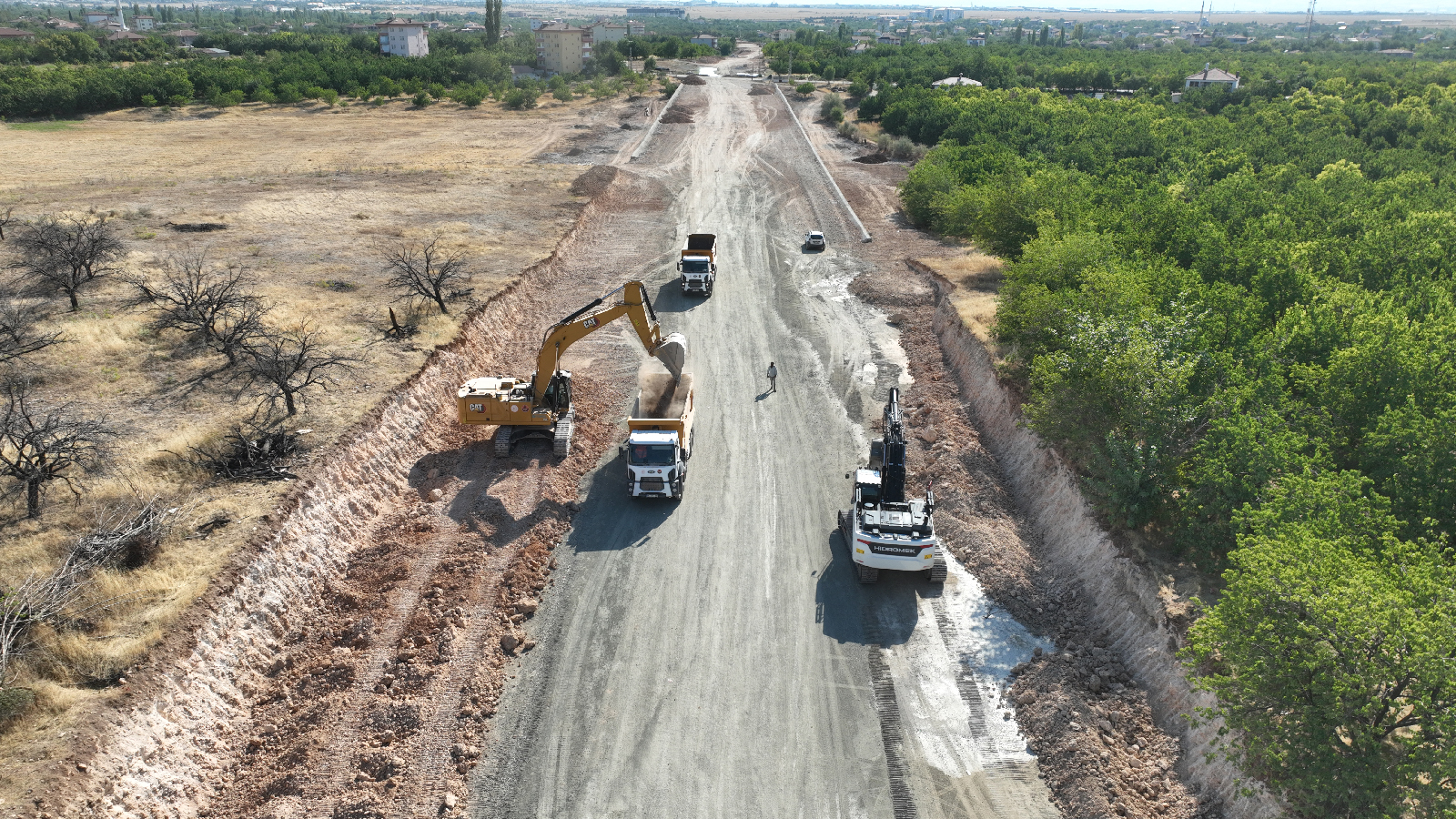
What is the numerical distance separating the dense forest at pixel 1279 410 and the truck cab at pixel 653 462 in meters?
11.5

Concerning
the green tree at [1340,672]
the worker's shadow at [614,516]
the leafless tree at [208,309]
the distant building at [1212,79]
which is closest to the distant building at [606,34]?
the distant building at [1212,79]

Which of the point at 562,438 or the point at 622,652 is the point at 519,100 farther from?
the point at 622,652

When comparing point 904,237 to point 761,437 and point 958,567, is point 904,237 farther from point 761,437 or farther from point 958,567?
point 958,567

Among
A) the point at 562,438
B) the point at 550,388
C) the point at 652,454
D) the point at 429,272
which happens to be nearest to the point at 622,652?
the point at 652,454

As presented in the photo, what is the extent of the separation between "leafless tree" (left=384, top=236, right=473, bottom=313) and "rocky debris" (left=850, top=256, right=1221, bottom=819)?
2210 cm

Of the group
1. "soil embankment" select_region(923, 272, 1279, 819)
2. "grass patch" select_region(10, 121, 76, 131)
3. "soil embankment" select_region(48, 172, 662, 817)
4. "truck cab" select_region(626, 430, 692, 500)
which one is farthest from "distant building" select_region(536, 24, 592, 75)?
"soil embankment" select_region(923, 272, 1279, 819)

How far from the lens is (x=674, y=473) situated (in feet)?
84.7

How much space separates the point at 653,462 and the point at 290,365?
13485 mm

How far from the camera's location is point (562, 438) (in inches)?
1117

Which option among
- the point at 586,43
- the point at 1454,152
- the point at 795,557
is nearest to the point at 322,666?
the point at 795,557

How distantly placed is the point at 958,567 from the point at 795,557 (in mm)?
5039

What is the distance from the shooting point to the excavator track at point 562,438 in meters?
28.3

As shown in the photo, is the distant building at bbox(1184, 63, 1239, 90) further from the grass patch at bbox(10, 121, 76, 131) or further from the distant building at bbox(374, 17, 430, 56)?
the grass patch at bbox(10, 121, 76, 131)

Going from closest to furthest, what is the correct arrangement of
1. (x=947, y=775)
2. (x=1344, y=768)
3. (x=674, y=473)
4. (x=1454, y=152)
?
(x=1344, y=768) → (x=947, y=775) → (x=674, y=473) → (x=1454, y=152)
